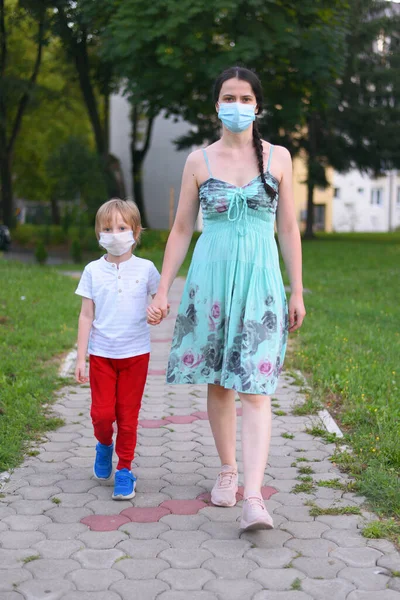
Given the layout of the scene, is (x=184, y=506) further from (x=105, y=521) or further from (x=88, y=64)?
(x=88, y=64)

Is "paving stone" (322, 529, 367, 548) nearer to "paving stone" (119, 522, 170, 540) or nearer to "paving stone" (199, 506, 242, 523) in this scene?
"paving stone" (199, 506, 242, 523)

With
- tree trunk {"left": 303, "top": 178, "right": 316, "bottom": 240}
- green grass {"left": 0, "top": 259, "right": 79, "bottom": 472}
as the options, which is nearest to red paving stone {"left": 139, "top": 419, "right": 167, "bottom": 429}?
green grass {"left": 0, "top": 259, "right": 79, "bottom": 472}

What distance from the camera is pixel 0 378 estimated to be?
22.2 feet

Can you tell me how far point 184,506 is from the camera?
4188mm

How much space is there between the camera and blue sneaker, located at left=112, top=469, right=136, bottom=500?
4.25 m

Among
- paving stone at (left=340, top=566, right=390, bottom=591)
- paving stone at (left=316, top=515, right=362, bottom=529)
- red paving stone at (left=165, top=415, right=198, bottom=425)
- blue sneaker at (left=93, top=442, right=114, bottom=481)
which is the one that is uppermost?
blue sneaker at (left=93, top=442, right=114, bottom=481)

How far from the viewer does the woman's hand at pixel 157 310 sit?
407cm

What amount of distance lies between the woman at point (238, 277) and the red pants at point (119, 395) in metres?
0.27

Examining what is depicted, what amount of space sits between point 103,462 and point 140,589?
1.38m

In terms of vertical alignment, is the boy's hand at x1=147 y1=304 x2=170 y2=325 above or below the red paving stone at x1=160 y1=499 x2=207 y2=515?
above

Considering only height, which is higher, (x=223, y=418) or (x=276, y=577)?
(x=223, y=418)

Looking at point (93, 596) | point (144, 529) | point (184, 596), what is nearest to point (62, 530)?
point (144, 529)

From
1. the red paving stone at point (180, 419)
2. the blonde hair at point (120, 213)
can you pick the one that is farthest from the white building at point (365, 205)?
the blonde hair at point (120, 213)

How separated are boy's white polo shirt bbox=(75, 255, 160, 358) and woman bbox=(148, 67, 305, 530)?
0.73ft
